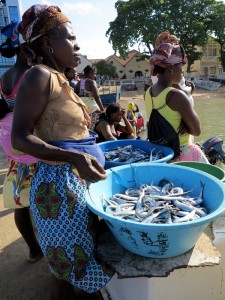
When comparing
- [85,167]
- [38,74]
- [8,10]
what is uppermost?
[8,10]

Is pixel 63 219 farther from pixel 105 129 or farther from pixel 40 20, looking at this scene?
pixel 105 129

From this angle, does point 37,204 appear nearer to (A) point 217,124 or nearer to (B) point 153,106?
(B) point 153,106

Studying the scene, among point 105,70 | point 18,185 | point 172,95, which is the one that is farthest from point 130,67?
point 18,185

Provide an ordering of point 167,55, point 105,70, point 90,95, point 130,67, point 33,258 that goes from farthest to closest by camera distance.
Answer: point 130,67, point 105,70, point 90,95, point 33,258, point 167,55

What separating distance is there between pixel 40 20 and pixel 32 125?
0.65 m

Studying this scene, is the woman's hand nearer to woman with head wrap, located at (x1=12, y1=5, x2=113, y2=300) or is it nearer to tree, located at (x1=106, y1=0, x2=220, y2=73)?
woman with head wrap, located at (x1=12, y1=5, x2=113, y2=300)

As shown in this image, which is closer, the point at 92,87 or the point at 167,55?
the point at 167,55

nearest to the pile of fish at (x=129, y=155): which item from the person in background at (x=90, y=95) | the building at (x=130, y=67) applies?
the person in background at (x=90, y=95)

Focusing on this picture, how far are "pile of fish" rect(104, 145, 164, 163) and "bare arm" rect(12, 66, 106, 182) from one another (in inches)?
52.6

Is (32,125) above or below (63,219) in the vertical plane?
above

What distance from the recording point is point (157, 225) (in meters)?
1.48

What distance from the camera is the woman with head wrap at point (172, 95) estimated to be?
2.55 metres

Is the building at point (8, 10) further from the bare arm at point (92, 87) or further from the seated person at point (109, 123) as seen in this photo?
the seated person at point (109, 123)

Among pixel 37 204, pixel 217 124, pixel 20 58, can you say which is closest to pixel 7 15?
pixel 20 58
